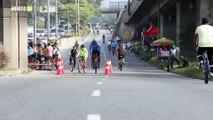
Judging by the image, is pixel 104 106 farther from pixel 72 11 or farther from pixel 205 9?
pixel 72 11

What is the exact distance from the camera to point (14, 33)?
3528 centimetres

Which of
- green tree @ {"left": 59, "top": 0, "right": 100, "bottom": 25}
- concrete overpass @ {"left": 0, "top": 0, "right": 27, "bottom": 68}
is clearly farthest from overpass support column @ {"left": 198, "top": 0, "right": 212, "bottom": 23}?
green tree @ {"left": 59, "top": 0, "right": 100, "bottom": 25}

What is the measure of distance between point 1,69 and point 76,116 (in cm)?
2105

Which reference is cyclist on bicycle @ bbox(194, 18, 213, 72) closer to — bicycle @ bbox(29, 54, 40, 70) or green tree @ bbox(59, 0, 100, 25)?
bicycle @ bbox(29, 54, 40, 70)

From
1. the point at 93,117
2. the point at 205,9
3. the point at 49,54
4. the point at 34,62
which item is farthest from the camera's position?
the point at 205,9

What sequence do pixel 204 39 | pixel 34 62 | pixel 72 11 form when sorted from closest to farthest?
pixel 204 39 → pixel 34 62 → pixel 72 11

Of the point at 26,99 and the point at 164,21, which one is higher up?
the point at 164,21

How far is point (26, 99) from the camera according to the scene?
42.0 ft

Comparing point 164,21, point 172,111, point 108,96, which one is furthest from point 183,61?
point 164,21

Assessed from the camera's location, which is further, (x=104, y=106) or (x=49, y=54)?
(x=49, y=54)

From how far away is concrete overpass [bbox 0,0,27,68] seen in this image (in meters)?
34.4

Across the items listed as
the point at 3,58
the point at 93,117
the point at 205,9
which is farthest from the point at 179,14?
the point at 93,117

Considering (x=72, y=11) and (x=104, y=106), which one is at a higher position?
(x=72, y=11)

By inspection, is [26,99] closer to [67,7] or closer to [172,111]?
[172,111]
